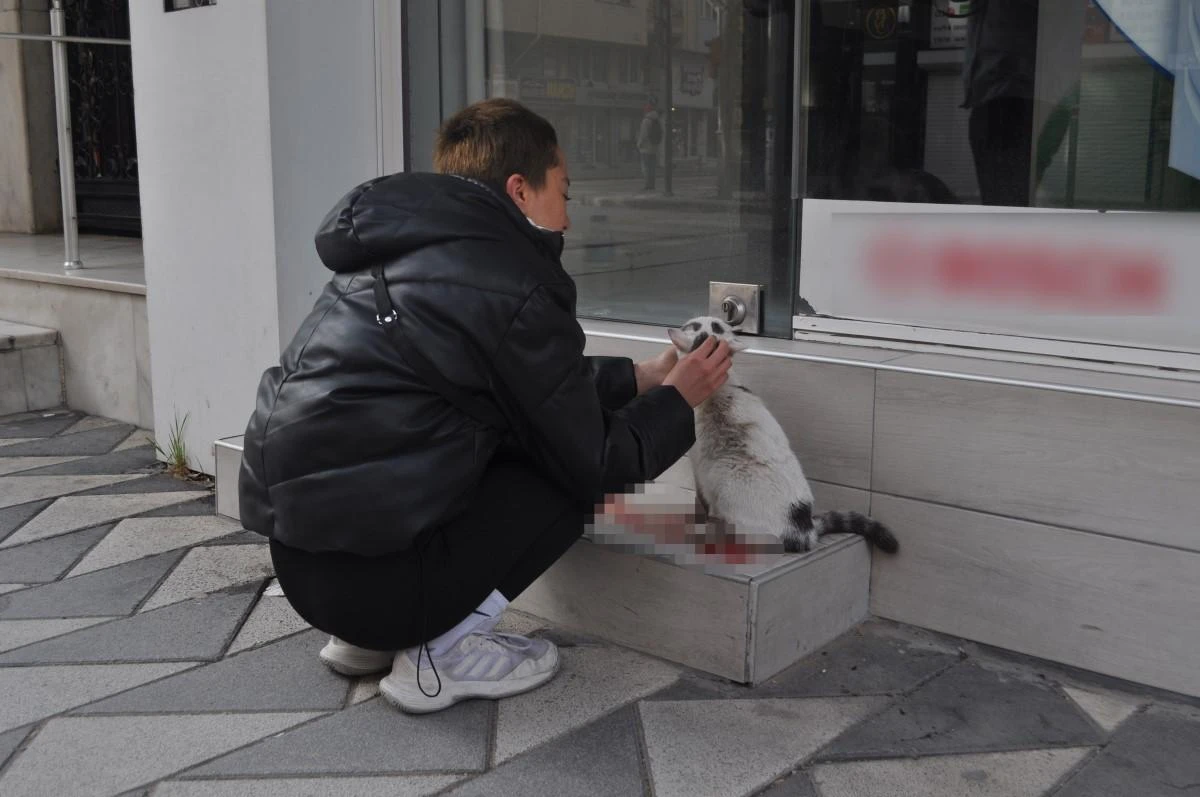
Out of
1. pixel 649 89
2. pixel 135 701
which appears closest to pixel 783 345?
pixel 649 89

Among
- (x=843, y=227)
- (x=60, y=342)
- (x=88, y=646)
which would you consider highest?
(x=843, y=227)

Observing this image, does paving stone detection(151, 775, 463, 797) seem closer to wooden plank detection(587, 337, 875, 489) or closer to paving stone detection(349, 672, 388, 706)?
paving stone detection(349, 672, 388, 706)

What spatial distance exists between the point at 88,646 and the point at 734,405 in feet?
6.23

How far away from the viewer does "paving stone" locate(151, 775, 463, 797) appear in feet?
8.17

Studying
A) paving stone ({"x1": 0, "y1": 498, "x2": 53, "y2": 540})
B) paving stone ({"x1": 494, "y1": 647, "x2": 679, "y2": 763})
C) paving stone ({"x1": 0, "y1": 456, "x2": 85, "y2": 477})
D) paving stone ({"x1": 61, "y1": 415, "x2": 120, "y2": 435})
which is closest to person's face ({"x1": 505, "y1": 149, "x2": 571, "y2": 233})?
paving stone ({"x1": 494, "y1": 647, "x2": 679, "y2": 763})

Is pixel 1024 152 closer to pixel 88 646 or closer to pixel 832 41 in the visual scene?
pixel 832 41

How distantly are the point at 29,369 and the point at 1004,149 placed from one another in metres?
5.00

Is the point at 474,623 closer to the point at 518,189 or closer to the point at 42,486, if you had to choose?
the point at 518,189

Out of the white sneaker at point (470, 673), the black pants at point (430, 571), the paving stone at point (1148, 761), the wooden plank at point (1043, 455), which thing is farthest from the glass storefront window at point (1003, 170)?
the white sneaker at point (470, 673)

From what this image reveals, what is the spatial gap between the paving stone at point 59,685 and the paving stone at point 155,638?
58mm

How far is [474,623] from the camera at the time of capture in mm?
2928

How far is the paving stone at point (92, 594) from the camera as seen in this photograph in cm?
355

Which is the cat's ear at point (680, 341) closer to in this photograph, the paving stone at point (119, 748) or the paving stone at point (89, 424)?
the paving stone at point (119, 748)

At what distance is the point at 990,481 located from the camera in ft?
10.4
